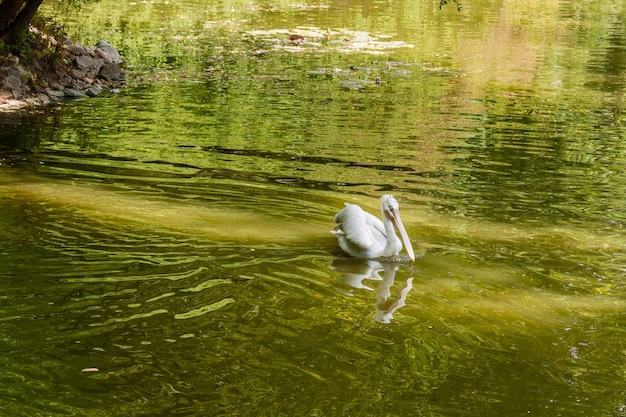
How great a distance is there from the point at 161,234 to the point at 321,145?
217 inches

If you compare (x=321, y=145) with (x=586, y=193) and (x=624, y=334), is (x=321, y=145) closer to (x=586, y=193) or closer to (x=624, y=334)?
(x=586, y=193)

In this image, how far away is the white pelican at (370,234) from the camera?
311 inches

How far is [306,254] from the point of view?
812 cm

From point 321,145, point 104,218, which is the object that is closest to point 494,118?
point 321,145

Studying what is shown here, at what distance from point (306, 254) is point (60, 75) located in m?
11.5

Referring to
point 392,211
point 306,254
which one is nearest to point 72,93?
point 306,254

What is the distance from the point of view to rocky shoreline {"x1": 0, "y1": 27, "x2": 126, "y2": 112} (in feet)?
54.3

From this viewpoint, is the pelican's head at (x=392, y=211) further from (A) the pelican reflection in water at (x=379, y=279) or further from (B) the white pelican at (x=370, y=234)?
(A) the pelican reflection in water at (x=379, y=279)

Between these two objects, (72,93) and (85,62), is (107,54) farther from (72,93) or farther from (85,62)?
(72,93)

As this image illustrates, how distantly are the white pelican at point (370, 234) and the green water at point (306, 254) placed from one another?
0.17 meters

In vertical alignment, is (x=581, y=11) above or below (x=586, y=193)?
above

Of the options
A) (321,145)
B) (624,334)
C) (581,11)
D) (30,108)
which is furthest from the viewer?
(581,11)

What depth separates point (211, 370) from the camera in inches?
223

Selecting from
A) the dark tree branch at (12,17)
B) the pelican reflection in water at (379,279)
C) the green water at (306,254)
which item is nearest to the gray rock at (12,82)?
the dark tree branch at (12,17)
